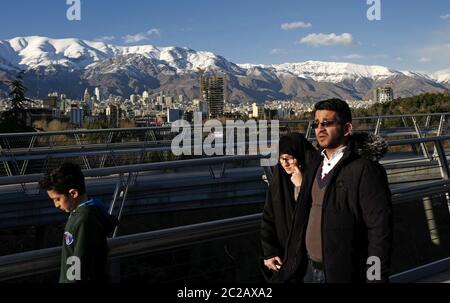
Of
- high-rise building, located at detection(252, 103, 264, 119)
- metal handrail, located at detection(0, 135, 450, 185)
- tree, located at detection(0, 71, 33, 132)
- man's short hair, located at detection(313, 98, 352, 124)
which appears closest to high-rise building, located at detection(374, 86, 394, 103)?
high-rise building, located at detection(252, 103, 264, 119)

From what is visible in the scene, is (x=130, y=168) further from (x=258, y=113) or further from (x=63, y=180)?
(x=258, y=113)

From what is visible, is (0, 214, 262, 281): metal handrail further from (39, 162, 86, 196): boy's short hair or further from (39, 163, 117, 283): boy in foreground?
(39, 162, 86, 196): boy's short hair

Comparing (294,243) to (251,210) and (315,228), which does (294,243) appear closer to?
(315,228)

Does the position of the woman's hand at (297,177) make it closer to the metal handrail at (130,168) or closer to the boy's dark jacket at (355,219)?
the boy's dark jacket at (355,219)

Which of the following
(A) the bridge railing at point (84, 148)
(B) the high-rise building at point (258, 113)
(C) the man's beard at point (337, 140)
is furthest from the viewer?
(B) the high-rise building at point (258, 113)

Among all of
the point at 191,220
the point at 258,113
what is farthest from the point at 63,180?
the point at 258,113

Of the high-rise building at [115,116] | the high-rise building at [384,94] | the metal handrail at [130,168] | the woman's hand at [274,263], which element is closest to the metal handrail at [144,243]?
the metal handrail at [130,168]

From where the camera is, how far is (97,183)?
7.41 meters

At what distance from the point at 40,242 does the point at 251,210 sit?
3324 mm

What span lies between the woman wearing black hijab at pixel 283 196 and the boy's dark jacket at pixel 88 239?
1.06 meters

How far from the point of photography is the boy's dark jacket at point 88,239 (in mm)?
3188

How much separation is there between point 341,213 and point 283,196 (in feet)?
2.07

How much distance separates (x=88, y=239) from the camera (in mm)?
3189
